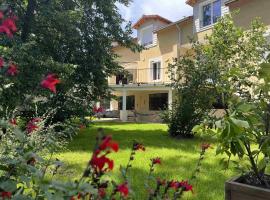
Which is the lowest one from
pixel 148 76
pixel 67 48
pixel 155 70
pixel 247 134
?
pixel 247 134

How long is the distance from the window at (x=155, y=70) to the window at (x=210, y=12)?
235 inches

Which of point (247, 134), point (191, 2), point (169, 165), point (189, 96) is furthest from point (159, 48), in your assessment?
point (247, 134)

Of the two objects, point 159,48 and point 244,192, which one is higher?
point 159,48

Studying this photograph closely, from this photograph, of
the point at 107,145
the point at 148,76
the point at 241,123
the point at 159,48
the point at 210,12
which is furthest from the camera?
the point at 148,76

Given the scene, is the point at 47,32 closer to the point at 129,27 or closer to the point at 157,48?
the point at 129,27

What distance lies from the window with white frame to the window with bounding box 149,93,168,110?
4.62m

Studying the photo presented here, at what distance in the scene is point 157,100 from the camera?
29.5 metres

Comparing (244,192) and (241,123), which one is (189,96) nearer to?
(244,192)

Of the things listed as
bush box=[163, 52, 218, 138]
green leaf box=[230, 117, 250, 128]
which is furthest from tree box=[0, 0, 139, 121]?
green leaf box=[230, 117, 250, 128]

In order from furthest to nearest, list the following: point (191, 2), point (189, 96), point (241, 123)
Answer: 1. point (191, 2)
2. point (189, 96)
3. point (241, 123)

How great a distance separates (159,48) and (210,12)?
6.06 meters

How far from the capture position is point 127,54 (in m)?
32.2

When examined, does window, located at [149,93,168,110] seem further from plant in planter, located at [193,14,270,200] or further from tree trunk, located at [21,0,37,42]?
plant in planter, located at [193,14,270,200]

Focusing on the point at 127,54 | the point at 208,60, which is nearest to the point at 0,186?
the point at 208,60
